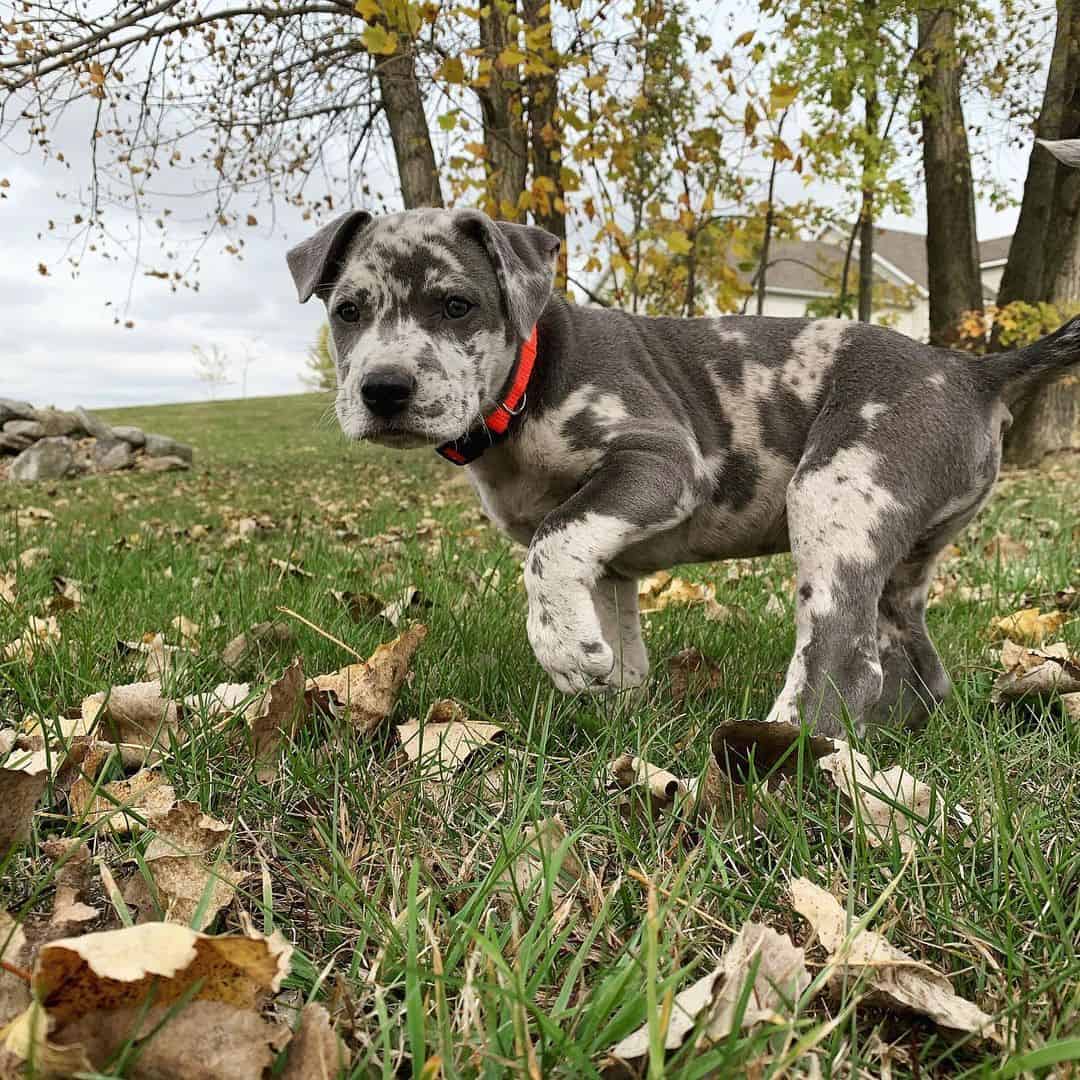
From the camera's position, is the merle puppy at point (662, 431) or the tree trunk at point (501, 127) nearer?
the merle puppy at point (662, 431)

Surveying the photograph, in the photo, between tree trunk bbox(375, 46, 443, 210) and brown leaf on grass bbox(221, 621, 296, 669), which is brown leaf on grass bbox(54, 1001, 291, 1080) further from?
tree trunk bbox(375, 46, 443, 210)

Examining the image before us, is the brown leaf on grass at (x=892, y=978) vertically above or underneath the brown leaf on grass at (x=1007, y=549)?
above

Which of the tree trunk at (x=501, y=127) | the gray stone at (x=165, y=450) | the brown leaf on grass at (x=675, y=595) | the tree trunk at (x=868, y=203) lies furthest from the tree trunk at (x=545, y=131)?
the gray stone at (x=165, y=450)

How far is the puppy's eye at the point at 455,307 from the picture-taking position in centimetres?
297

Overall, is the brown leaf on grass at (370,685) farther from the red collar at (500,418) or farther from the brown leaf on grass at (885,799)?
the brown leaf on grass at (885,799)

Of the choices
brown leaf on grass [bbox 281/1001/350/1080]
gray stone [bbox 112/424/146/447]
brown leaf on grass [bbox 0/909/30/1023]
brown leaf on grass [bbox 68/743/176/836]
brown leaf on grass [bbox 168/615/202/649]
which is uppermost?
brown leaf on grass [bbox 0/909/30/1023]

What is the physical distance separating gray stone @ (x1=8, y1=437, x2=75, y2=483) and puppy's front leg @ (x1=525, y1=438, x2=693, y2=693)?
14565 millimetres

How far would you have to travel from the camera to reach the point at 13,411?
18.4 metres

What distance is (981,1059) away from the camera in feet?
4.17

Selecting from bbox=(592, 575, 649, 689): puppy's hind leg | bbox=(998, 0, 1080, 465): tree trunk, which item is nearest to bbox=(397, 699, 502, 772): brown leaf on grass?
bbox=(592, 575, 649, 689): puppy's hind leg

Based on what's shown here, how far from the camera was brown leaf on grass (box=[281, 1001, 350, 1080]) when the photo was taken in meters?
1.12

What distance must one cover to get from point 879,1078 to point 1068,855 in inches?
28.7

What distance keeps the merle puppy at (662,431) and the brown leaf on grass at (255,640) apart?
77 cm

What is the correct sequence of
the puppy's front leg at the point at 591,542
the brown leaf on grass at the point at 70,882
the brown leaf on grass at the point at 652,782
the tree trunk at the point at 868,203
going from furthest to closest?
the tree trunk at the point at 868,203
the puppy's front leg at the point at 591,542
the brown leaf on grass at the point at 652,782
the brown leaf on grass at the point at 70,882
